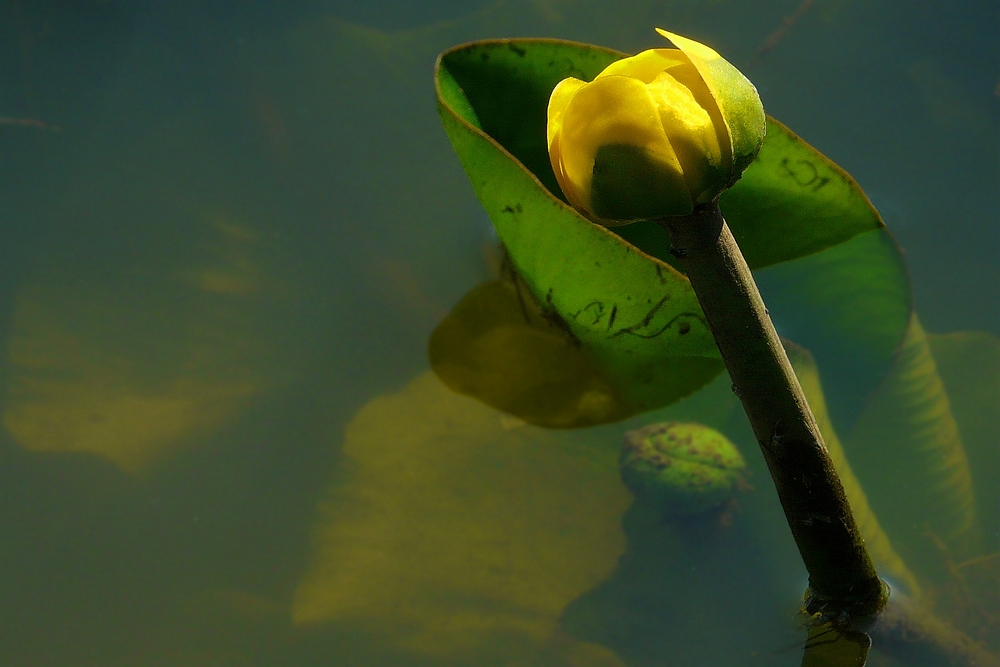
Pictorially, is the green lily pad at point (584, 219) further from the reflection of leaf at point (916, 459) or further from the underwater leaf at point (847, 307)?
the reflection of leaf at point (916, 459)

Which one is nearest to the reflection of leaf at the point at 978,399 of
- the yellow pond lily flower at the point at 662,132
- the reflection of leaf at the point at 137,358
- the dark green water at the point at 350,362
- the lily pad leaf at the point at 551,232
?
the dark green water at the point at 350,362

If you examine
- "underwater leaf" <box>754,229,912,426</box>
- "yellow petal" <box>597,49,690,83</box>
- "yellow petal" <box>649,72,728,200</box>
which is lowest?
"underwater leaf" <box>754,229,912,426</box>

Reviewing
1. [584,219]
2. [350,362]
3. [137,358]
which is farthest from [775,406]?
[137,358]

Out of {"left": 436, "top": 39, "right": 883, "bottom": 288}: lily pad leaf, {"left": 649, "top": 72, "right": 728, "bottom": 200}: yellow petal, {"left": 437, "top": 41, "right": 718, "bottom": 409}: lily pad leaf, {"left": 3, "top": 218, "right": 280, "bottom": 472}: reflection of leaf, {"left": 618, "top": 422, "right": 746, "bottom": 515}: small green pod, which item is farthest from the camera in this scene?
{"left": 3, "top": 218, "right": 280, "bottom": 472}: reflection of leaf

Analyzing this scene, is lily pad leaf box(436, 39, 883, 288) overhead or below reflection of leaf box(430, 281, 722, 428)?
overhead

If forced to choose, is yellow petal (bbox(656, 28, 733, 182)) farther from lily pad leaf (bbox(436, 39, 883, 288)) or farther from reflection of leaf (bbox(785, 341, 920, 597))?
reflection of leaf (bbox(785, 341, 920, 597))

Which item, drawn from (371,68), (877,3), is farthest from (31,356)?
(877,3)

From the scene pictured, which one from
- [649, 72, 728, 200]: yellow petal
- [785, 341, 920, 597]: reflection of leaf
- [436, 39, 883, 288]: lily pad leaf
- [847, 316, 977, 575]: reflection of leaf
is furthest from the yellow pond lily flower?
[847, 316, 977, 575]: reflection of leaf

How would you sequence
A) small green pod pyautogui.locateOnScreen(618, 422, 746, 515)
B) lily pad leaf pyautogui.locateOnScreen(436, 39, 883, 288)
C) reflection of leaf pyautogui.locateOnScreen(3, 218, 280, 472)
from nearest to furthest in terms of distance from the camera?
lily pad leaf pyautogui.locateOnScreen(436, 39, 883, 288)
small green pod pyautogui.locateOnScreen(618, 422, 746, 515)
reflection of leaf pyautogui.locateOnScreen(3, 218, 280, 472)
